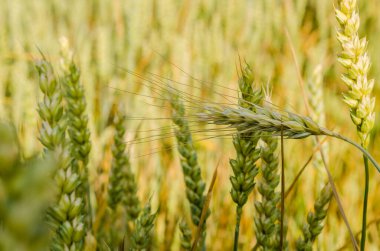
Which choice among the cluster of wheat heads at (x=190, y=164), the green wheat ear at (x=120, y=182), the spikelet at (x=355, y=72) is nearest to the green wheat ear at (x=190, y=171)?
the cluster of wheat heads at (x=190, y=164)

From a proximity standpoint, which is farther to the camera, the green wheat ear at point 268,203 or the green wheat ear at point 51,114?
the green wheat ear at point 268,203

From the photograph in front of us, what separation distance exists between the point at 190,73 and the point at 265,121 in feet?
3.89

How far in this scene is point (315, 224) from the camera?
29.3 inches

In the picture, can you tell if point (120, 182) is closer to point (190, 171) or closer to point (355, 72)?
point (190, 171)

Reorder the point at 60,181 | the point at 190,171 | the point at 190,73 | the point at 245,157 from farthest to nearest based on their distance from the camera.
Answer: the point at 190,73 → the point at 190,171 → the point at 245,157 → the point at 60,181

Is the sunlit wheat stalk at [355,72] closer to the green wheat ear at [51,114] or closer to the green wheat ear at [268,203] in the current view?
the green wheat ear at [268,203]

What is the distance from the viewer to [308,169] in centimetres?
142

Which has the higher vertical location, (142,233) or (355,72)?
(355,72)

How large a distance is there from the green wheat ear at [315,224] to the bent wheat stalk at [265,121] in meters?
0.14

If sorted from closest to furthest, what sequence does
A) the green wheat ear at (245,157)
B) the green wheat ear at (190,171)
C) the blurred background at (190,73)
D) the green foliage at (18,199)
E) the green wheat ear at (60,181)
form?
the green foliage at (18,199)
the green wheat ear at (60,181)
the green wheat ear at (245,157)
the green wheat ear at (190,171)
the blurred background at (190,73)

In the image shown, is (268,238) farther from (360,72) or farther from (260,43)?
(260,43)

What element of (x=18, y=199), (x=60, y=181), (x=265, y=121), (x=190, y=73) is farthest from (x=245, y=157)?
(x=190, y=73)

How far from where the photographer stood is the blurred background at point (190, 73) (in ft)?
4.20

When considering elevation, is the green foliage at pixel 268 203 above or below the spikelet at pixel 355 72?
below
